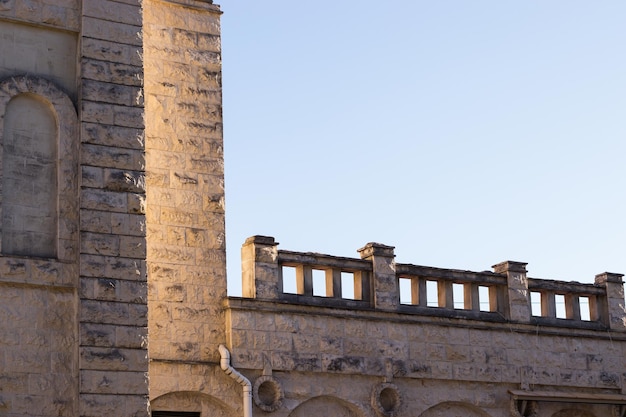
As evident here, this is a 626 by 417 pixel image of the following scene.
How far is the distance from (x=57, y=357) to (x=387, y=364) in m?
8.76

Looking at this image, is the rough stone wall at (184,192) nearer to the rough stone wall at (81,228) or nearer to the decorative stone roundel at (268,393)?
the decorative stone roundel at (268,393)

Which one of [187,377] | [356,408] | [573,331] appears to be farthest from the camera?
[573,331]

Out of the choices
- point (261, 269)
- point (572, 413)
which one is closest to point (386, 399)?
point (261, 269)

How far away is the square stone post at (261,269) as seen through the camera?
894 inches

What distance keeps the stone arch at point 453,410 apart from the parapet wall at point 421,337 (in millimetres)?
52

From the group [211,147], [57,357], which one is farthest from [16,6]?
[211,147]

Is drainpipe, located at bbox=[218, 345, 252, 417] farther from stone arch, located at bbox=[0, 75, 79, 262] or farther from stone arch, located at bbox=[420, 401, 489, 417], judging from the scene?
stone arch, located at bbox=[0, 75, 79, 262]

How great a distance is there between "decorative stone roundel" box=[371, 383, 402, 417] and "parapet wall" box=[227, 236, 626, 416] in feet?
0.08

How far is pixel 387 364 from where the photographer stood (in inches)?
941

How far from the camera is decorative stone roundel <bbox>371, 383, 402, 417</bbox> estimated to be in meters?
23.6

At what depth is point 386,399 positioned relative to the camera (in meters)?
23.9

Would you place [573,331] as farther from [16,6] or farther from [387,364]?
[16,6]

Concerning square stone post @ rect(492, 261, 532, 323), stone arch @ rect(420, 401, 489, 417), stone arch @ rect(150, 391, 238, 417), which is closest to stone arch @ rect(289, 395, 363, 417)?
stone arch @ rect(150, 391, 238, 417)

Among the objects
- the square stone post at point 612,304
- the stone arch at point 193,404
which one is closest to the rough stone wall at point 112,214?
the stone arch at point 193,404
